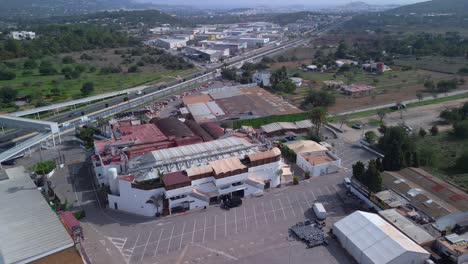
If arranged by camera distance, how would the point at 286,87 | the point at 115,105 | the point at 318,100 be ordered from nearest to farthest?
the point at 318,100 → the point at 115,105 → the point at 286,87

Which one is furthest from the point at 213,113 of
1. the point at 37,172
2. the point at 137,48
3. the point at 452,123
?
the point at 137,48

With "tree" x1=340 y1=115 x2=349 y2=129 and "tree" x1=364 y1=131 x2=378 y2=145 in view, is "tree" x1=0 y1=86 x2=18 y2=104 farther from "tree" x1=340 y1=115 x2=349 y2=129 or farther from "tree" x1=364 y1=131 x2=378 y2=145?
"tree" x1=364 y1=131 x2=378 y2=145

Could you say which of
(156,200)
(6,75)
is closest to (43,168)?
(156,200)

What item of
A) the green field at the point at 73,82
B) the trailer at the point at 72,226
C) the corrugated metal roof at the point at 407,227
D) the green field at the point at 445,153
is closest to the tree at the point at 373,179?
the corrugated metal roof at the point at 407,227

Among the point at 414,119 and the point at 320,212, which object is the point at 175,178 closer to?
the point at 320,212

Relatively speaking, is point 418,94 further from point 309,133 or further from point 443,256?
point 443,256

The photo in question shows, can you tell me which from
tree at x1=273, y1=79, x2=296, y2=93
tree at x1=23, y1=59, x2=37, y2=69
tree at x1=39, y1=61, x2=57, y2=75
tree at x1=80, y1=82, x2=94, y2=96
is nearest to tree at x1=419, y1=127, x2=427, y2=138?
tree at x1=273, y1=79, x2=296, y2=93
